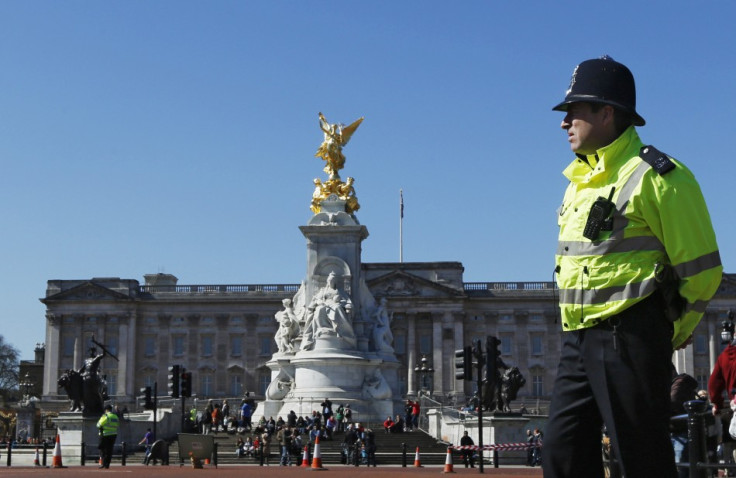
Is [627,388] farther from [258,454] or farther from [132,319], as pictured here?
[132,319]

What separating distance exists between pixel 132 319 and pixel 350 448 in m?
68.0

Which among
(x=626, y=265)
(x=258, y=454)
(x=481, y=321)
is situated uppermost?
(x=481, y=321)

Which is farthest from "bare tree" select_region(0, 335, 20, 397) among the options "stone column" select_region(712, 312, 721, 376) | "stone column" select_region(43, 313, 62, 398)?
"stone column" select_region(712, 312, 721, 376)

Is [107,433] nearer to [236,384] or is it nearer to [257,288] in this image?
[236,384]

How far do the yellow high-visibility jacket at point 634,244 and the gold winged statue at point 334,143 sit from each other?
134 ft

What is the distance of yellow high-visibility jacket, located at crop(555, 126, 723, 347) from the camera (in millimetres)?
4867

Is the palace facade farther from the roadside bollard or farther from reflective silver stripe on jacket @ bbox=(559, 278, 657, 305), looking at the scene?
reflective silver stripe on jacket @ bbox=(559, 278, 657, 305)

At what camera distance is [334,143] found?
46.2 meters

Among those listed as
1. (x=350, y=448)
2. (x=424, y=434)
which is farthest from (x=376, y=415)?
(x=350, y=448)

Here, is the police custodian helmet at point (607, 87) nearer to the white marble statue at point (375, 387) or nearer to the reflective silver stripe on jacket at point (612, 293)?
the reflective silver stripe on jacket at point (612, 293)

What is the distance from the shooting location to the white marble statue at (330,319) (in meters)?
41.4

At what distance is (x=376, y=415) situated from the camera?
41750 millimetres

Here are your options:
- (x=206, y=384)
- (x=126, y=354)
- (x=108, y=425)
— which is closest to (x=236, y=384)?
(x=206, y=384)

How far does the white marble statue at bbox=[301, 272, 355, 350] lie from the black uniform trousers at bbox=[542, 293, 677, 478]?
→ 119 feet
